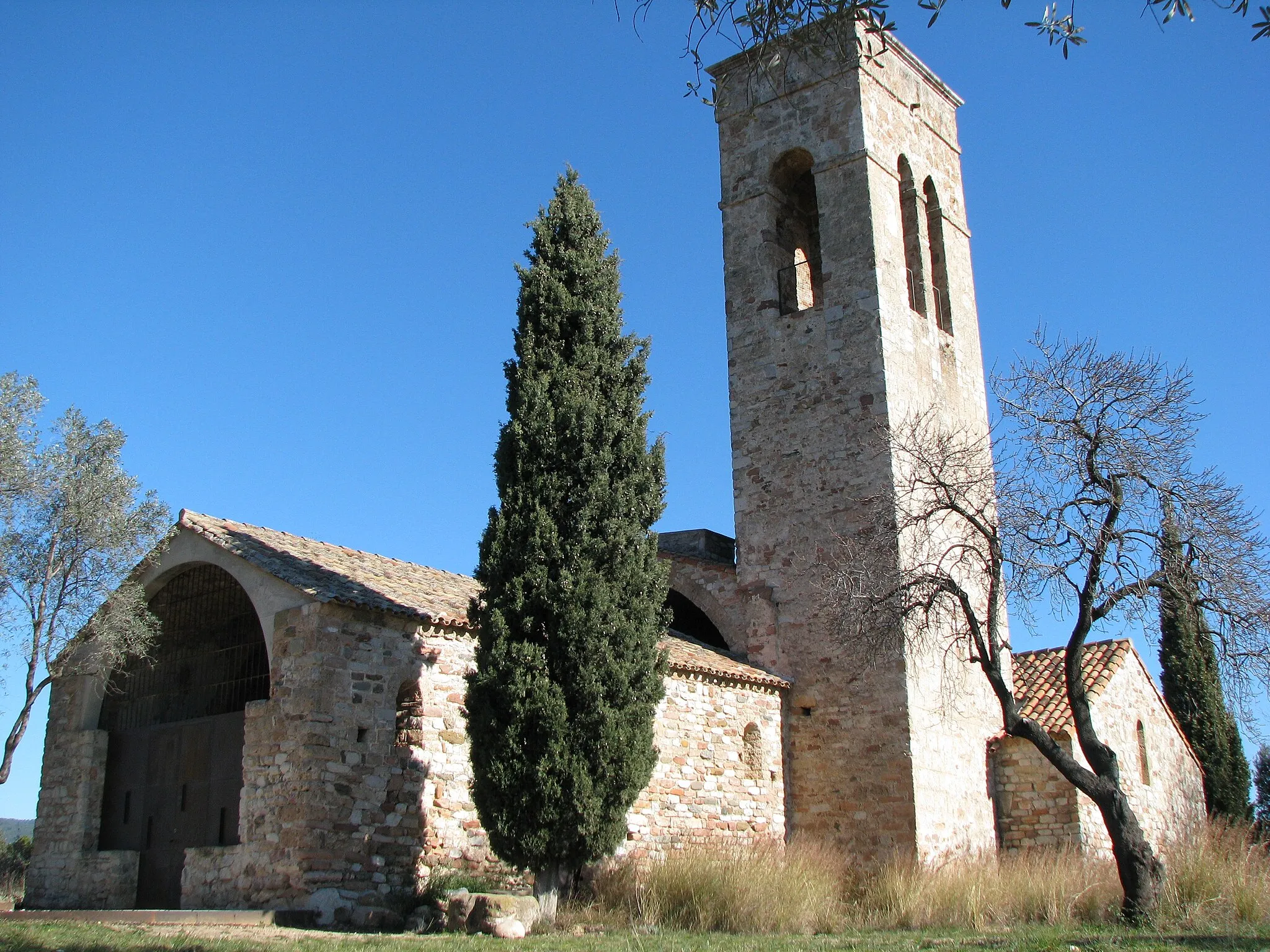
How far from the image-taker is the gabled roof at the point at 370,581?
12.6 meters

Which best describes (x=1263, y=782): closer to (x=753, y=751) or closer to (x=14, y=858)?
(x=753, y=751)

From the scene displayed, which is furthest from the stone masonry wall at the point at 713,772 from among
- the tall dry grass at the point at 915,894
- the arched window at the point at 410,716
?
the arched window at the point at 410,716

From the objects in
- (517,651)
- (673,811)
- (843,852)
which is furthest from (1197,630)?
(517,651)

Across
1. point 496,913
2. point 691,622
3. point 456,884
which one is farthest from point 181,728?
point 691,622

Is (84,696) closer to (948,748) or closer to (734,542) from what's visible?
(734,542)

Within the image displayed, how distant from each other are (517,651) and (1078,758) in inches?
382

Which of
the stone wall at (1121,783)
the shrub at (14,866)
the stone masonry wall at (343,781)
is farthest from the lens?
the shrub at (14,866)

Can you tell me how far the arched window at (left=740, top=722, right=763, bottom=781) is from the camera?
1578cm

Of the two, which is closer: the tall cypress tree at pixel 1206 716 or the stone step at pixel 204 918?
the stone step at pixel 204 918

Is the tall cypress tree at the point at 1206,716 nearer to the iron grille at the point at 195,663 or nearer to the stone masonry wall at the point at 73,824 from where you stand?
the iron grille at the point at 195,663

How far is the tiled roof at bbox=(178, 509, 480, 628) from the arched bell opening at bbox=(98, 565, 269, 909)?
0.64 metres

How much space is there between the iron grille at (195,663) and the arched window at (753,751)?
6.32 metres

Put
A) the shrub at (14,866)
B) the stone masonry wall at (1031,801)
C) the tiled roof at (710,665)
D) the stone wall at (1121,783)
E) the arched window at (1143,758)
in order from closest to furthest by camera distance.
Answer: the tiled roof at (710,665), the stone masonry wall at (1031,801), the stone wall at (1121,783), the arched window at (1143,758), the shrub at (14,866)

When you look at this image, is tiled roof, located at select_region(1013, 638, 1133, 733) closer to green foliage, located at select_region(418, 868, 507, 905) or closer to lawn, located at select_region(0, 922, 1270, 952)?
lawn, located at select_region(0, 922, 1270, 952)
